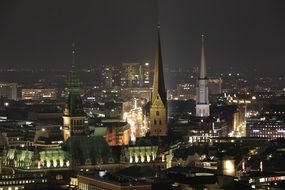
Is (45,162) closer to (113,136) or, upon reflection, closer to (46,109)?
(113,136)

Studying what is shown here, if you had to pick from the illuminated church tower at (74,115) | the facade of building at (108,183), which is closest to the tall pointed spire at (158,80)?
the illuminated church tower at (74,115)

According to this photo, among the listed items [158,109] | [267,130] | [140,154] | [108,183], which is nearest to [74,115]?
[140,154]

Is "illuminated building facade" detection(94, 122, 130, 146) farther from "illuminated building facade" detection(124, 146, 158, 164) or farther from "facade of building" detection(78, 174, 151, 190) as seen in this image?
"facade of building" detection(78, 174, 151, 190)

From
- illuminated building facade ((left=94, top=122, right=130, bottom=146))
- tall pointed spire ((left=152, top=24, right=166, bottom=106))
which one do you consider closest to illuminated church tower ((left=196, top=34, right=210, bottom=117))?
illuminated building facade ((left=94, top=122, right=130, bottom=146))

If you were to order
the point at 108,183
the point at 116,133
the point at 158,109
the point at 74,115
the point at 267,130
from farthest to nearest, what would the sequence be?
1. the point at 267,130
2. the point at 116,133
3. the point at 158,109
4. the point at 74,115
5. the point at 108,183

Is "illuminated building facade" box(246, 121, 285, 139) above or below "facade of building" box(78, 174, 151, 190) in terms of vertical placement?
above

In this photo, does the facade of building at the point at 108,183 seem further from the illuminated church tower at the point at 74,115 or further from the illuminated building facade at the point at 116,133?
the illuminated building facade at the point at 116,133

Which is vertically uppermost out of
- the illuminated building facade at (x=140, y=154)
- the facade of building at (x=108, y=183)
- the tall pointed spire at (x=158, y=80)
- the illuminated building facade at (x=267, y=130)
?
the tall pointed spire at (x=158, y=80)

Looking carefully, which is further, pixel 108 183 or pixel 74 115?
pixel 74 115

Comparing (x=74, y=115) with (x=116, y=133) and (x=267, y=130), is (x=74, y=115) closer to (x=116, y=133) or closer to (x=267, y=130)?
(x=116, y=133)

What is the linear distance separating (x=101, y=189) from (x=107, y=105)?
93.8 m

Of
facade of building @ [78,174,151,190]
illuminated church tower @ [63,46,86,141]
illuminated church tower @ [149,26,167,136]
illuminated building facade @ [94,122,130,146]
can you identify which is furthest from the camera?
illuminated church tower @ [149,26,167,136]

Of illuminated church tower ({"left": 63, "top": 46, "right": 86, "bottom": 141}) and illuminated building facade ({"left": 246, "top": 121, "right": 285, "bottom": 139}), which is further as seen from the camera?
illuminated building facade ({"left": 246, "top": 121, "right": 285, "bottom": 139})

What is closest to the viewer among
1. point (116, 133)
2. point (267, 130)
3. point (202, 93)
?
point (116, 133)
